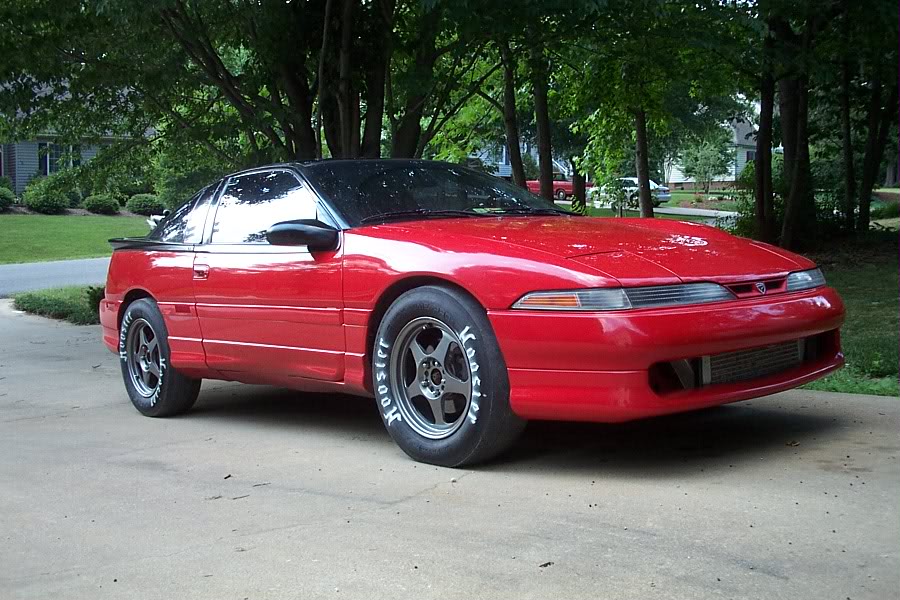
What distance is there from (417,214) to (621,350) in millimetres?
1693

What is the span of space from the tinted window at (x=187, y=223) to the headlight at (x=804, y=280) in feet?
10.9

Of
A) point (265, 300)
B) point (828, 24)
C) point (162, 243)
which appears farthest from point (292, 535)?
point (828, 24)

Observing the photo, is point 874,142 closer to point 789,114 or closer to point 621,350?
point 789,114

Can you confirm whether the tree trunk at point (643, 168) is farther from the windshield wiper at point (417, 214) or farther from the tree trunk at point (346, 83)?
the windshield wiper at point (417, 214)

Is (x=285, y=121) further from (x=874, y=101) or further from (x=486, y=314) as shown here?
(x=874, y=101)

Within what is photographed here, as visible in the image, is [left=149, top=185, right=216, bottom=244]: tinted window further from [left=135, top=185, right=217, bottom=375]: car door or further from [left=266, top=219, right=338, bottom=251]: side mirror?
[left=266, top=219, right=338, bottom=251]: side mirror

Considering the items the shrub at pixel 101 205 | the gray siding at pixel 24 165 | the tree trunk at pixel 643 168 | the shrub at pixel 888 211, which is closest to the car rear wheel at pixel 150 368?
the tree trunk at pixel 643 168

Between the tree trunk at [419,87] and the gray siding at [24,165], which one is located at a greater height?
the gray siding at [24,165]

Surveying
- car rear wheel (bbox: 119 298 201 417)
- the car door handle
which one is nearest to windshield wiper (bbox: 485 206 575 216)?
the car door handle

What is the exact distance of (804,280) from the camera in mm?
5012

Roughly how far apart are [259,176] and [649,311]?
282cm

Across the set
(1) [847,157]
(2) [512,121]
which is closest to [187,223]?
(2) [512,121]

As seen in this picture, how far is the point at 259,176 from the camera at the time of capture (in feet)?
20.8

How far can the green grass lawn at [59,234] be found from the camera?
105ft
